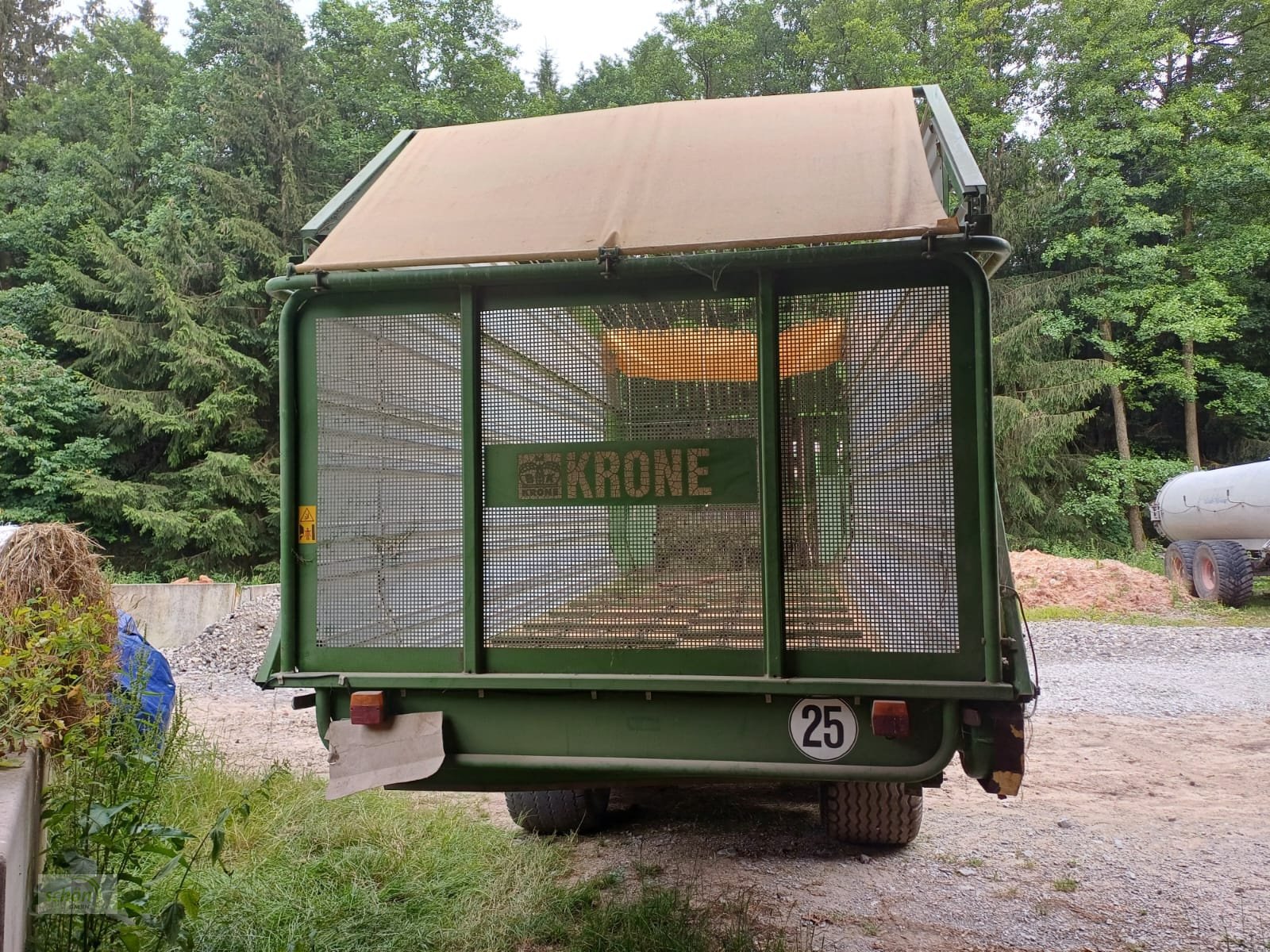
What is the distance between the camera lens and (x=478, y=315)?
3080 millimetres

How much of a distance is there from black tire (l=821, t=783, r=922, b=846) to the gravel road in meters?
0.12

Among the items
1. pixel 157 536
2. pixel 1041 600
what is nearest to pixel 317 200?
pixel 157 536

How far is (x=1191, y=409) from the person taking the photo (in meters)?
23.9

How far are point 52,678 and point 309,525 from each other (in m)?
1.09

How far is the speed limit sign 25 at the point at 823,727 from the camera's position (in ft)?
9.31

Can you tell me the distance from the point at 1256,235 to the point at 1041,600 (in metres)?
14.5

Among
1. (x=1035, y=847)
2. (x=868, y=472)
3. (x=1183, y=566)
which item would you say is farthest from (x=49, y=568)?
(x=1183, y=566)

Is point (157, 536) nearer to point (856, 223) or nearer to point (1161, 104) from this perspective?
point (856, 223)

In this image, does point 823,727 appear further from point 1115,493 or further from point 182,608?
point 1115,493

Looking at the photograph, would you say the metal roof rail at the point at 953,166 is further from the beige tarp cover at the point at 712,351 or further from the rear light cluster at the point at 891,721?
the rear light cluster at the point at 891,721

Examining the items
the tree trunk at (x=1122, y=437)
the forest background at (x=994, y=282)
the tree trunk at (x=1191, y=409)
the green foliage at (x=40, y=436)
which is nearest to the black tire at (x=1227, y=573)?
the forest background at (x=994, y=282)

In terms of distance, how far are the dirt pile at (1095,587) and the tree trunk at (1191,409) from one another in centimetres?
957

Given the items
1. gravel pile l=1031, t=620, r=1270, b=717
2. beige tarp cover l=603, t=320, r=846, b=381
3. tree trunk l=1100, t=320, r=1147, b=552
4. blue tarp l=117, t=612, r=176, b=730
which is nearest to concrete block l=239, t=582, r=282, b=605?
blue tarp l=117, t=612, r=176, b=730

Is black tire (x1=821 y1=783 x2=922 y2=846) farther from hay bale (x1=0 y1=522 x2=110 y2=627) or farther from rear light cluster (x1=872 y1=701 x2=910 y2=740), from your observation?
hay bale (x1=0 y1=522 x2=110 y2=627)
